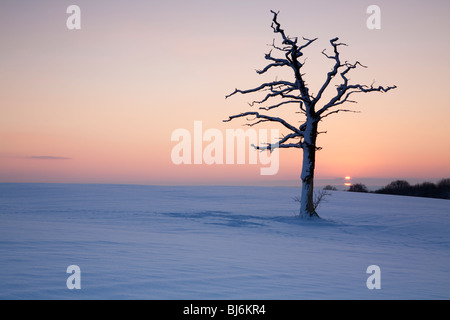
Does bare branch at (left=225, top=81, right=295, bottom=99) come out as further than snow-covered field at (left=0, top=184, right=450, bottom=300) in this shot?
Yes

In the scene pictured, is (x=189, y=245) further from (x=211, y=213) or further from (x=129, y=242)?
(x=211, y=213)

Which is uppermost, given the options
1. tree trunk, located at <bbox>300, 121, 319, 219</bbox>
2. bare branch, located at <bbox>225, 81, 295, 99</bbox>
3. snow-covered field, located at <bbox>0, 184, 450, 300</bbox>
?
bare branch, located at <bbox>225, 81, 295, 99</bbox>

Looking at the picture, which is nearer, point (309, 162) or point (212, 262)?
point (212, 262)

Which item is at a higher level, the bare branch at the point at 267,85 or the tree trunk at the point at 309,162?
the bare branch at the point at 267,85

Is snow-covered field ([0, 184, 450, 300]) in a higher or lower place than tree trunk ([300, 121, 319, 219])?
lower

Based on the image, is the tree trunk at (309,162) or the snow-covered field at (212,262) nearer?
the snow-covered field at (212,262)

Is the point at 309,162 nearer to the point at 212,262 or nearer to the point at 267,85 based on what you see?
the point at 267,85

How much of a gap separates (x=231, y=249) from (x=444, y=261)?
15.4ft

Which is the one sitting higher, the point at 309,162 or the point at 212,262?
the point at 309,162

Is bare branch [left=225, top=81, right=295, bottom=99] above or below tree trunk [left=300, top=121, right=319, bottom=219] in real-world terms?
above

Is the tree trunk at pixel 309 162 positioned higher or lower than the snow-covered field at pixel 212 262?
higher

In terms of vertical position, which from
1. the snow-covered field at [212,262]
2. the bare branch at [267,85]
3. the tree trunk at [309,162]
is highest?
the bare branch at [267,85]

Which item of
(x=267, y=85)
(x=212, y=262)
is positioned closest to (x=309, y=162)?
(x=267, y=85)
